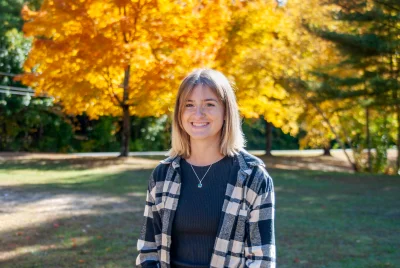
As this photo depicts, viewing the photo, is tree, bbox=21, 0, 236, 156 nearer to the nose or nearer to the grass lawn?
the grass lawn

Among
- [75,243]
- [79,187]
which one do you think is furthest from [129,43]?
[75,243]

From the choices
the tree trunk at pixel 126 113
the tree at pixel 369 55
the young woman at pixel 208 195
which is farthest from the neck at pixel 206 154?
the tree at pixel 369 55

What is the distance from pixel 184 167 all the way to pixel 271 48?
61.8ft

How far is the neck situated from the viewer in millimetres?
2582

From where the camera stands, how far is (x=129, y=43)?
53.5 ft

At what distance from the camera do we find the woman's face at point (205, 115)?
2553 millimetres

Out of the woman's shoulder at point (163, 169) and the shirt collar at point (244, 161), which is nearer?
the shirt collar at point (244, 161)

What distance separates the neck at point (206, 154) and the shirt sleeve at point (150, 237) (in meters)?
0.23

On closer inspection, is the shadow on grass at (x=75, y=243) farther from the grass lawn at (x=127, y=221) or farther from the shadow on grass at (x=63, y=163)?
the shadow on grass at (x=63, y=163)

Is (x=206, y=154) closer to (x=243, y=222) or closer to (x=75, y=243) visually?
(x=243, y=222)

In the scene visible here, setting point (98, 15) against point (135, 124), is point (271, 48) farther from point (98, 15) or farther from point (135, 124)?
point (135, 124)

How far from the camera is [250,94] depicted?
775 inches

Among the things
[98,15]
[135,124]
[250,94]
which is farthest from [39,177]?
[135,124]

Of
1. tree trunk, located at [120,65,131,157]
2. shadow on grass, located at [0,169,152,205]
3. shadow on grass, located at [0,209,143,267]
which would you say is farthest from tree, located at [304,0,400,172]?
shadow on grass, located at [0,209,143,267]
